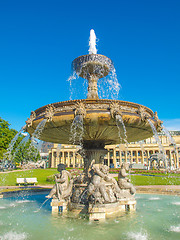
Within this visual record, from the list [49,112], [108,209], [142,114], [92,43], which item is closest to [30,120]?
[49,112]

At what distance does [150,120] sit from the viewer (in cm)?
699

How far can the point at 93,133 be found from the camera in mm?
7133

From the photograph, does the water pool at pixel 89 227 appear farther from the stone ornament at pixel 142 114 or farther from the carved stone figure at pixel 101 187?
the stone ornament at pixel 142 114

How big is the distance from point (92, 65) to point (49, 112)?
3660 mm

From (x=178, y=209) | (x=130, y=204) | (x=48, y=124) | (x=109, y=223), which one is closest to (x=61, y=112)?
(x=48, y=124)

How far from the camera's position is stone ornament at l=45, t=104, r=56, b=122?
632 centimetres

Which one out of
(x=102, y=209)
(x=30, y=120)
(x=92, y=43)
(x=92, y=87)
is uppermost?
(x=92, y=43)

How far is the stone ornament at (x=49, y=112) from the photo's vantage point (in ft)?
Result: 20.7

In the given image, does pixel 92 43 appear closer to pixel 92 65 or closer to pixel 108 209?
pixel 92 65

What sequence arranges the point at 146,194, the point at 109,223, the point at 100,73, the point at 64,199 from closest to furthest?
the point at 109,223 < the point at 64,199 < the point at 100,73 < the point at 146,194

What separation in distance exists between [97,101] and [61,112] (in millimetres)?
1213

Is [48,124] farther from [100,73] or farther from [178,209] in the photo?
[178,209]

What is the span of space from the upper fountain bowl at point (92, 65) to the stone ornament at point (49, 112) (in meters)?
3.34

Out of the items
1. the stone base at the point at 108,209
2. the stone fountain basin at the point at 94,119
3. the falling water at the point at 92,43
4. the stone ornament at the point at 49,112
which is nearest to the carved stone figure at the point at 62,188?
the stone base at the point at 108,209
